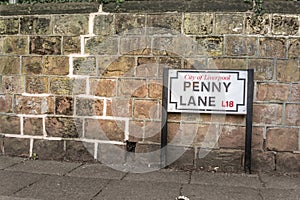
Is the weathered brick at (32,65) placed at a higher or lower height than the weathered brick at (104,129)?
higher

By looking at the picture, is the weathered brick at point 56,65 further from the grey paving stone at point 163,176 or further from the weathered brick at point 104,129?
the grey paving stone at point 163,176

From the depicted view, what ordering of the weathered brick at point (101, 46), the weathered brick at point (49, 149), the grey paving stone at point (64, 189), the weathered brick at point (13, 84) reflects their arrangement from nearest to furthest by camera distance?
the grey paving stone at point (64, 189)
the weathered brick at point (101, 46)
the weathered brick at point (49, 149)
the weathered brick at point (13, 84)

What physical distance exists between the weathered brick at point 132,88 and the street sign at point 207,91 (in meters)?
0.33

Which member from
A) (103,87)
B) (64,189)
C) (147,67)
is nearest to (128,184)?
(64,189)

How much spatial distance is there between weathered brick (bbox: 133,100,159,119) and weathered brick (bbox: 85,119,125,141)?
0.25m

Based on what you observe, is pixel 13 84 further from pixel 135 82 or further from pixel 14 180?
pixel 135 82

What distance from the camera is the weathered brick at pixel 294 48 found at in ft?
13.8

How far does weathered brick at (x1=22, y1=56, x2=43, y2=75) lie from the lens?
→ 4793 mm

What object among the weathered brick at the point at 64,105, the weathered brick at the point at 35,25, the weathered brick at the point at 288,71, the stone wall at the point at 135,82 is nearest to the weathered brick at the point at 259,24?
the stone wall at the point at 135,82

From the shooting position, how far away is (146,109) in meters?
4.49

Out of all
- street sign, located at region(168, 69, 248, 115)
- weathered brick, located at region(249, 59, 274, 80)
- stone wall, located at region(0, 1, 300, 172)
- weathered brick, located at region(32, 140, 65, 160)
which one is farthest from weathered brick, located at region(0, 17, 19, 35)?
weathered brick, located at region(249, 59, 274, 80)

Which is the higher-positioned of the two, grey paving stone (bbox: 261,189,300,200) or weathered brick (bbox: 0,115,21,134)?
weathered brick (bbox: 0,115,21,134)

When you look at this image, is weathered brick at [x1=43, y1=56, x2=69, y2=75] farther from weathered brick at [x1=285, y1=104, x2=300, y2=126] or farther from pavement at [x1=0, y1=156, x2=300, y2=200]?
weathered brick at [x1=285, y1=104, x2=300, y2=126]

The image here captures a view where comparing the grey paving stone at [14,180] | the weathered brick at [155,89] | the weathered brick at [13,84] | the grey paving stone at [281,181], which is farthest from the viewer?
the weathered brick at [13,84]
